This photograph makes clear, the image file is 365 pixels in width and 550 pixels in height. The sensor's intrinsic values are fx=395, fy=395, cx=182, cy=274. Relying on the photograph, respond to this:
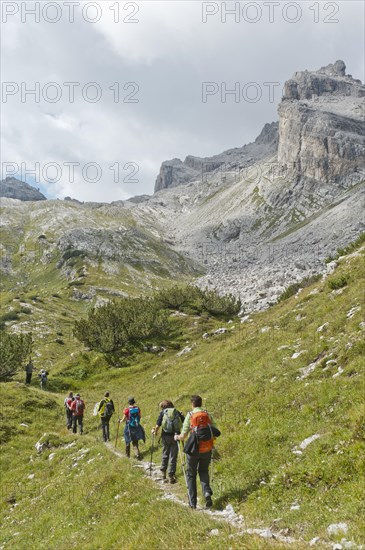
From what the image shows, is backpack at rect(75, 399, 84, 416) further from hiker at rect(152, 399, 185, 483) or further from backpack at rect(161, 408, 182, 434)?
backpack at rect(161, 408, 182, 434)

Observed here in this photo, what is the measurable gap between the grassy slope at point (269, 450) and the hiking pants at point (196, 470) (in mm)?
597

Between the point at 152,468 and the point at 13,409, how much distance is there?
18.8 meters

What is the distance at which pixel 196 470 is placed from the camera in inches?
454

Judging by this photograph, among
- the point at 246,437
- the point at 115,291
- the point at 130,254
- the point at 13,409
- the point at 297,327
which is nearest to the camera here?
the point at 246,437

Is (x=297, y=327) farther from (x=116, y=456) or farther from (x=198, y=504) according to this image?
(x=198, y=504)

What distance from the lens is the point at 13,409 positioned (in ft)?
101

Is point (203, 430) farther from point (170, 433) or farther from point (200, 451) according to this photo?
point (170, 433)

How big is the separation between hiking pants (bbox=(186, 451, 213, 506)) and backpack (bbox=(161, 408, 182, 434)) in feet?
10.5

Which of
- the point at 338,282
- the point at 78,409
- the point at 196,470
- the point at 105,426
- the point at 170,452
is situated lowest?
the point at 105,426

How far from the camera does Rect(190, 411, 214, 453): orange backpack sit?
1145 cm

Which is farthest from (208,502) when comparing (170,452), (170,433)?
(170,452)

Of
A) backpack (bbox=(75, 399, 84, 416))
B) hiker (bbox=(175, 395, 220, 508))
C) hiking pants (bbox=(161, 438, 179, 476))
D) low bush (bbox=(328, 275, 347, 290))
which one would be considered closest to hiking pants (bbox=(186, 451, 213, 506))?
hiker (bbox=(175, 395, 220, 508))

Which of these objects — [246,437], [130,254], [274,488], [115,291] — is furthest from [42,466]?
[130,254]

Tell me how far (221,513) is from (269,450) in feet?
10.1
